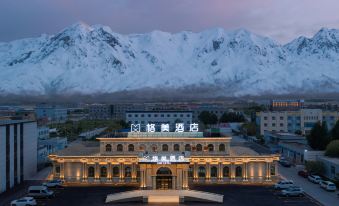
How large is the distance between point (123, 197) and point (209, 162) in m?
12.9

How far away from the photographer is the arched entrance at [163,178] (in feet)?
160

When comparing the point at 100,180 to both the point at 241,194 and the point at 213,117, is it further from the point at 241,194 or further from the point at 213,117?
the point at 213,117

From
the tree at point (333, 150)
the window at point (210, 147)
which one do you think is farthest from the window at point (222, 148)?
the tree at point (333, 150)

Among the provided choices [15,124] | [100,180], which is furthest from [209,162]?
[15,124]

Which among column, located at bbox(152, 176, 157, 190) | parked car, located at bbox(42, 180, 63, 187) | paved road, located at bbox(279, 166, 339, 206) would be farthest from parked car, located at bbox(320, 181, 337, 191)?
parked car, located at bbox(42, 180, 63, 187)

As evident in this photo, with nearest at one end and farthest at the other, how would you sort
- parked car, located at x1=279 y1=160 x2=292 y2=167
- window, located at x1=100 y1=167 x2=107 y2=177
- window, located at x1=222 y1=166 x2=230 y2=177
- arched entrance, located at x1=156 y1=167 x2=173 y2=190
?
arched entrance, located at x1=156 y1=167 x2=173 y2=190 → window, located at x1=222 y1=166 x2=230 y2=177 → window, located at x1=100 y1=167 x2=107 y2=177 → parked car, located at x1=279 y1=160 x2=292 y2=167

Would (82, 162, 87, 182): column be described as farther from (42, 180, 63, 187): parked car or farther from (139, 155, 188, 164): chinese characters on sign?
(139, 155, 188, 164): chinese characters on sign

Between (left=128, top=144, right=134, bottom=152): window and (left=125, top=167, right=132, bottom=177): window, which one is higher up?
(left=128, top=144, right=134, bottom=152): window

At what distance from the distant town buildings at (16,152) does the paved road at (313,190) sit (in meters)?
29.3

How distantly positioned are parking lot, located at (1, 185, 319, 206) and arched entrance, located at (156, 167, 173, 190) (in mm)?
3188

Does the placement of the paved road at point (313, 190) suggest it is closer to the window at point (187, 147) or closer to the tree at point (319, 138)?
the tree at point (319, 138)

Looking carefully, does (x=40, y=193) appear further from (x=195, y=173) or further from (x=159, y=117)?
(x=159, y=117)

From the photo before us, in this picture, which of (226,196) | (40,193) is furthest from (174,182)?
(40,193)

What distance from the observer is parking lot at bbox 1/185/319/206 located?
142 ft
